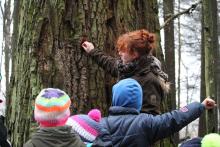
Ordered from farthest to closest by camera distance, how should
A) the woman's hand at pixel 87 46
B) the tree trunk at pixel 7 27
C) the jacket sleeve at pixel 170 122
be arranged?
the tree trunk at pixel 7 27 < the woman's hand at pixel 87 46 < the jacket sleeve at pixel 170 122

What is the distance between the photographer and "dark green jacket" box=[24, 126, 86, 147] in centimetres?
288

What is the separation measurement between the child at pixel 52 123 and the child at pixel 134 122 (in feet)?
0.92

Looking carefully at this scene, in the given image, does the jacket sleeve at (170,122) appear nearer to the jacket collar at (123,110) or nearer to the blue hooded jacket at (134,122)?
the blue hooded jacket at (134,122)

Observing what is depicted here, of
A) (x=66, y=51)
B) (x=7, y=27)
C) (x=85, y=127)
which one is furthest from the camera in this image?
(x=7, y=27)

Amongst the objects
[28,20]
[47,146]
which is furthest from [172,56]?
[47,146]

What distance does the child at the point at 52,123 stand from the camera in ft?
9.46

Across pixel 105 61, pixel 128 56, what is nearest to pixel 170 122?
pixel 128 56

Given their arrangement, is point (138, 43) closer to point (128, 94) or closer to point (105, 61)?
point (105, 61)

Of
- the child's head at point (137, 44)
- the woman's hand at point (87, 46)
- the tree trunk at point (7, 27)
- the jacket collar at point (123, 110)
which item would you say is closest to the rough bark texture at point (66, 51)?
the woman's hand at point (87, 46)

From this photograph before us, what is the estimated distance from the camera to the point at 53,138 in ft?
9.49

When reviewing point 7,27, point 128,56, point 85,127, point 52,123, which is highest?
point 7,27

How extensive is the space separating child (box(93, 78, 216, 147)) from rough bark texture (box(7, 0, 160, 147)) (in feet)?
2.87

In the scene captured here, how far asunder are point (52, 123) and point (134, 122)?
58 centimetres

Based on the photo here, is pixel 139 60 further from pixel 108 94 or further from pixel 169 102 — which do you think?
pixel 169 102
